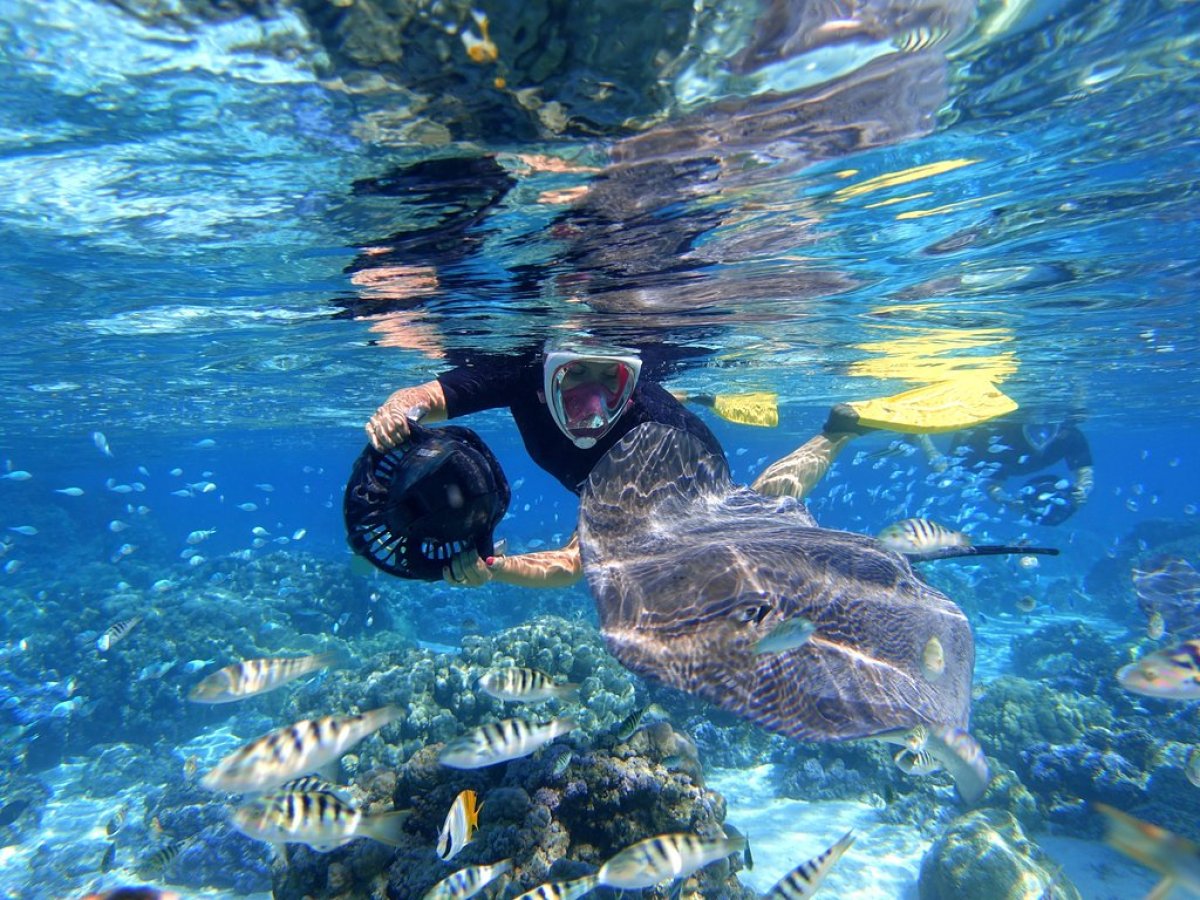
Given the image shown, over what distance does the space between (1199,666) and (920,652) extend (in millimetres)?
4491

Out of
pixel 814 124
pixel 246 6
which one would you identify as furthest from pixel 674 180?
pixel 246 6

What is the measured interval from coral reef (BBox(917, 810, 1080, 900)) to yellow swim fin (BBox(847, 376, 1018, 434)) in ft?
19.1

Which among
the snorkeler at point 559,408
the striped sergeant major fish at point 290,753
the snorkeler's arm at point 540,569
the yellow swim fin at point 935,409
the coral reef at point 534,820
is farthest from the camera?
the yellow swim fin at point 935,409

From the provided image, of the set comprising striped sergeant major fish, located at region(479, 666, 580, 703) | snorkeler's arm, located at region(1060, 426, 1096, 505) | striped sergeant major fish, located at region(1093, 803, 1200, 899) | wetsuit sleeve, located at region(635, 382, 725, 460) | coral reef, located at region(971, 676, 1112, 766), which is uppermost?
wetsuit sleeve, located at region(635, 382, 725, 460)

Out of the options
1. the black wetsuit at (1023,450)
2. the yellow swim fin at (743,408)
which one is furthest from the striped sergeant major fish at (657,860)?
the black wetsuit at (1023,450)

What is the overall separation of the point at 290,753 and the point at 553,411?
371cm

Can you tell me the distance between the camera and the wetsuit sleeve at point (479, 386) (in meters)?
6.75

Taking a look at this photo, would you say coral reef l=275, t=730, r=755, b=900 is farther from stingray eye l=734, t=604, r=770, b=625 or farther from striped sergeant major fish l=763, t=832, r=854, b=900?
stingray eye l=734, t=604, r=770, b=625

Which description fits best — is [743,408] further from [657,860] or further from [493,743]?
[657,860]

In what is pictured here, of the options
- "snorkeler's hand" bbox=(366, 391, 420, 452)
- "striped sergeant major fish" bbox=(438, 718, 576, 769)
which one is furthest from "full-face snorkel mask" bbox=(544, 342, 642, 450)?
"striped sergeant major fish" bbox=(438, 718, 576, 769)

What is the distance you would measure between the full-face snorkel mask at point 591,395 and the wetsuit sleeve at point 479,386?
3.39ft

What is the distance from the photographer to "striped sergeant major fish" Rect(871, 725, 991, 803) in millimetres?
7145

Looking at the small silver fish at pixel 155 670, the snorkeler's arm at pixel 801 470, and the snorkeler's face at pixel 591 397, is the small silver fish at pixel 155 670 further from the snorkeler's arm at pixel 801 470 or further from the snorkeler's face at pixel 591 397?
the snorkeler's arm at pixel 801 470

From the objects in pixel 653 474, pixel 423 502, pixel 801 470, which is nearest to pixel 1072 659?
pixel 801 470
